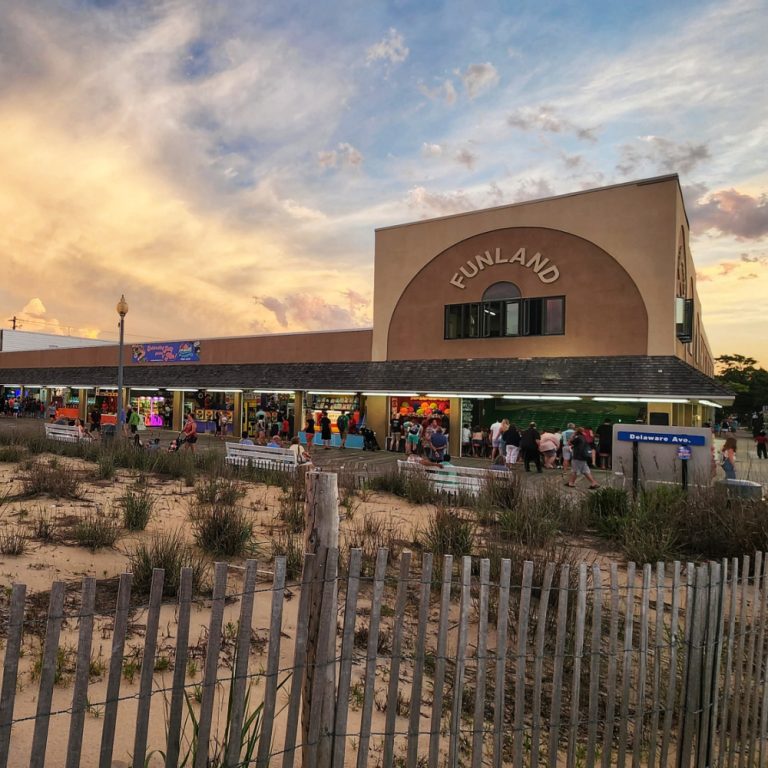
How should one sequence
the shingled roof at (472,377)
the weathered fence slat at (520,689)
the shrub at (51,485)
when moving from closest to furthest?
the weathered fence slat at (520,689)
the shrub at (51,485)
the shingled roof at (472,377)

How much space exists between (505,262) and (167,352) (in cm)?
2144

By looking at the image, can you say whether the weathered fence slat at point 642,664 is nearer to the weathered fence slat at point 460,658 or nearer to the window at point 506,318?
the weathered fence slat at point 460,658

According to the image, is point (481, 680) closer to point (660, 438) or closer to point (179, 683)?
point (179, 683)

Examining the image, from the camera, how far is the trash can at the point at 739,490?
912cm

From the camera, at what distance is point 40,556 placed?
626 cm

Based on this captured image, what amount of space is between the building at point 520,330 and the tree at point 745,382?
7411 cm

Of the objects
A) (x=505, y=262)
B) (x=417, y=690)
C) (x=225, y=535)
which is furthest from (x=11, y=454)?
(x=505, y=262)

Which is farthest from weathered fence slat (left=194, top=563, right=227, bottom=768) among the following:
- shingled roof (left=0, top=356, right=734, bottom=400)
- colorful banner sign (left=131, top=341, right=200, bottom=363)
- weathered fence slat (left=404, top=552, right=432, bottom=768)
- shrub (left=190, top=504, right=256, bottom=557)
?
colorful banner sign (left=131, top=341, right=200, bottom=363)

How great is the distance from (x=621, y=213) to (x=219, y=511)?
62.7 feet

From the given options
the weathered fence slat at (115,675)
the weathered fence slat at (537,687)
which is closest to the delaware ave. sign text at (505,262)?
the weathered fence slat at (537,687)

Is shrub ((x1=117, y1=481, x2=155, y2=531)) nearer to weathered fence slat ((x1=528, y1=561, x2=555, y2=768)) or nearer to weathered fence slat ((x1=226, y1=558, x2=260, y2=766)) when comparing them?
weathered fence slat ((x1=226, y1=558, x2=260, y2=766))

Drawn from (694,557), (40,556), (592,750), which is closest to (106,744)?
(592,750)

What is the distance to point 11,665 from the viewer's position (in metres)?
2.27

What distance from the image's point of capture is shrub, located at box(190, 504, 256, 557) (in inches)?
273
